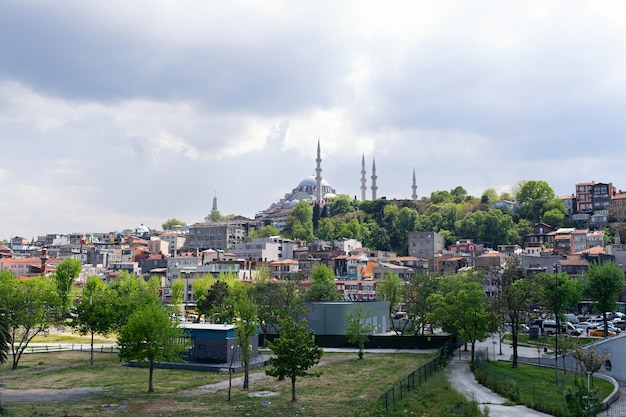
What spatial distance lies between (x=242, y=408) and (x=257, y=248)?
88.5 meters

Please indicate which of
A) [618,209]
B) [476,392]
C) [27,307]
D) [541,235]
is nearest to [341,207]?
[541,235]

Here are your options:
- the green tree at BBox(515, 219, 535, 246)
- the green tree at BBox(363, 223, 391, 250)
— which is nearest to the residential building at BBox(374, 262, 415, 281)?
the green tree at BBox(515, 219, 535, 246)

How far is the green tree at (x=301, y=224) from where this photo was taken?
136125 mm

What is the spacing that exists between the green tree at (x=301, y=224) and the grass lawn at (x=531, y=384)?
323 feet

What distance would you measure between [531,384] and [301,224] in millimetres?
112850

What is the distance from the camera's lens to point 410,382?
94.8 ft

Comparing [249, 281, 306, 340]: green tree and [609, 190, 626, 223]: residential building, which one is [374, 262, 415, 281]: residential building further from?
[609, 190, 626, 223]: residential building

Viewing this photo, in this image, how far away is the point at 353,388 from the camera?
2998 centimetres

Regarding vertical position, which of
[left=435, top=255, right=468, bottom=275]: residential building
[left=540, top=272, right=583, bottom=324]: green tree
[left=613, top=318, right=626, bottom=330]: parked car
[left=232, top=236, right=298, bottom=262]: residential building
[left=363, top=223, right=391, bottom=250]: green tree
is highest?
[left=363, top=223, right=391, bottom=250]: green tree

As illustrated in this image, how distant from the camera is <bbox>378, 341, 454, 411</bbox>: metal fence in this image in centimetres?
2394

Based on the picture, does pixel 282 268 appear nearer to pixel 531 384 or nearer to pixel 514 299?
pixel 514 299

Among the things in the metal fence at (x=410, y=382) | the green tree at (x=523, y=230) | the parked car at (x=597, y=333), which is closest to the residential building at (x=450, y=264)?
the green tree at (x=523, y=230)

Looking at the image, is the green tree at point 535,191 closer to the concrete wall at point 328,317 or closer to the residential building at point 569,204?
the residential building at point 569,204

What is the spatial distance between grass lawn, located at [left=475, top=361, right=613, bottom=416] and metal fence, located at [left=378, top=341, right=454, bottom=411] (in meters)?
2.43
